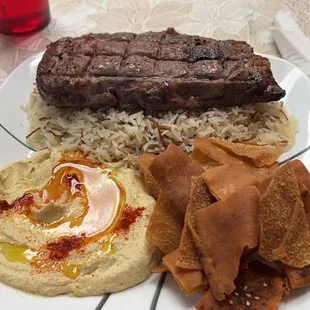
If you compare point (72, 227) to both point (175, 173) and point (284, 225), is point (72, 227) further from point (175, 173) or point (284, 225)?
point (284, 225)

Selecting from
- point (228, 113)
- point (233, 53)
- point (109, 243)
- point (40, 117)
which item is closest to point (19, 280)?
point (109, 243)

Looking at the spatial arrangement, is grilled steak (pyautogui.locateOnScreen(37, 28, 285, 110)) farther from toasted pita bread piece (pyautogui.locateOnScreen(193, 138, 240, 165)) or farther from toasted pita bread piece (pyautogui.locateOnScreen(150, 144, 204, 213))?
toasted pita bread piece (pyautogui.locateOnScreen(150, 144, 204, 213))

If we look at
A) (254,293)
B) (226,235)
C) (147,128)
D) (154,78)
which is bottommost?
(254,293)

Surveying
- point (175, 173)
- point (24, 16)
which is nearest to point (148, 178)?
point (175, 173)

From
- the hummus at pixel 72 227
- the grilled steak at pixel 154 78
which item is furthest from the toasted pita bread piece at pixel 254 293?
the grilled steak at pixel 154 78

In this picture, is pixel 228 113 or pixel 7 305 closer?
pixel 7 305

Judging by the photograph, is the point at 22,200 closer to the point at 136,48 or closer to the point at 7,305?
the point at 7,305
